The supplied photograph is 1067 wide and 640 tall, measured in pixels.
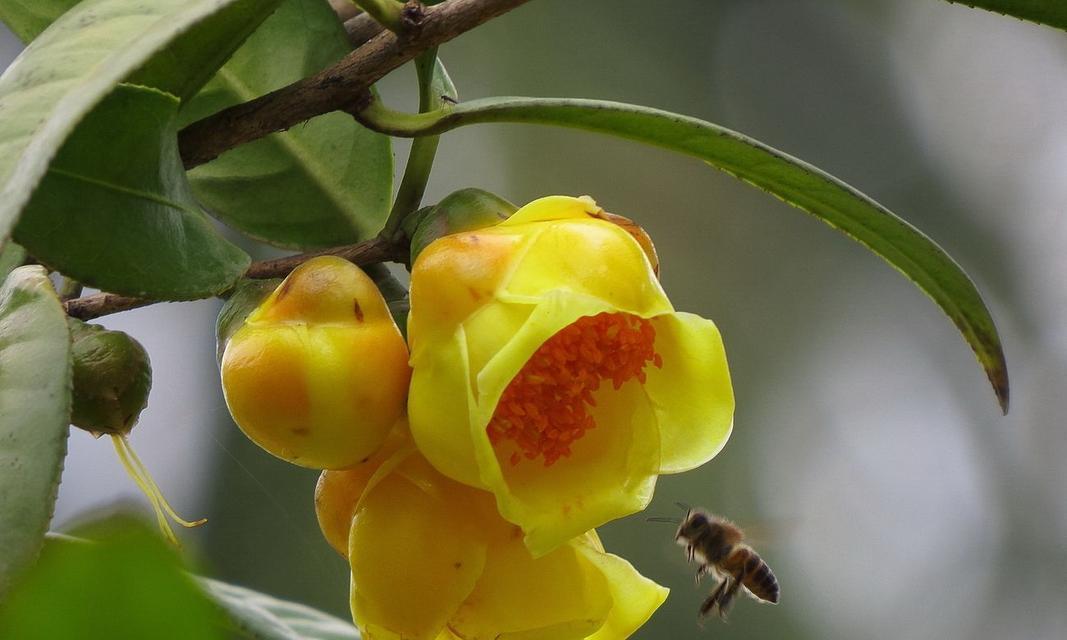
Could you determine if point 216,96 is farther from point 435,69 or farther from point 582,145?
point 582,145

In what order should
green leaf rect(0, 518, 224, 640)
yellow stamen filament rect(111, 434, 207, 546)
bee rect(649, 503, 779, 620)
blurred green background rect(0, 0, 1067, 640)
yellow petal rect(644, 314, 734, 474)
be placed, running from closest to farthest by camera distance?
green leaf rect(0, 518, 224, 640), yellow petal rect(644, 314, 734, 474), yellow stamen filament rect(111, 434, 207, 546), bee rect(649, 503, 779, 620), blurred green background rect(0, 0, 1067, 640)

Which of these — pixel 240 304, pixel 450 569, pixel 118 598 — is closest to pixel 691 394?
pixel 450 569

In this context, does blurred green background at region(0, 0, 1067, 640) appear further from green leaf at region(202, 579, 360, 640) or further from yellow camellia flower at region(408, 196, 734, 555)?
yellow camellia flower at region(408, 196, 734, 555)

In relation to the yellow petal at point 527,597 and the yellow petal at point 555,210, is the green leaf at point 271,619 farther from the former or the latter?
the yellow petal at point 555,210

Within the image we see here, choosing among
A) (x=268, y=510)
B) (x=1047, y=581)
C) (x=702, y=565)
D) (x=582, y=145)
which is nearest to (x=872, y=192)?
(x=582, y=145)

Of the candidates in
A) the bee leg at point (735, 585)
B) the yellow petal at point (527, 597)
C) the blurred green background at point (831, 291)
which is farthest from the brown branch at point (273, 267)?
the blurred green background at point (831, 291)

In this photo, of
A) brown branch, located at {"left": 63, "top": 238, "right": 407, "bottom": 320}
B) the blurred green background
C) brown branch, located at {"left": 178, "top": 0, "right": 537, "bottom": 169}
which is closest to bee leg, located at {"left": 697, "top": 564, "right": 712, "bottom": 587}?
brown branch, located at {"left": 63, "top": 238, "right": 407, "bottom": 320}
